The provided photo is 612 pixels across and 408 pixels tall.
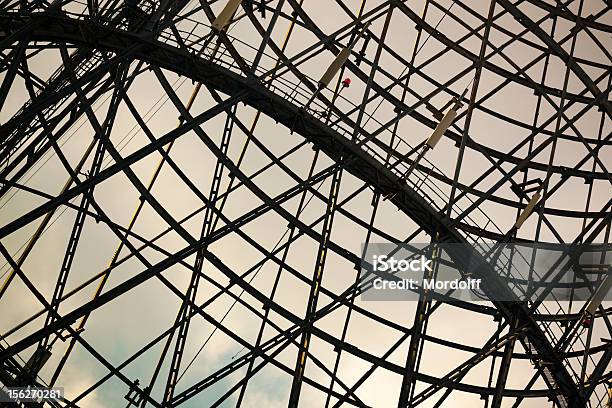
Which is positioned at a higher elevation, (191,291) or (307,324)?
(191,291)

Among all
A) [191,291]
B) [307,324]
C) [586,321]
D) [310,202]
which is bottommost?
[307,324]

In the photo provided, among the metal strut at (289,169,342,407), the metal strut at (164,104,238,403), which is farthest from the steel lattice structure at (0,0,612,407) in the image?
the metal strut at (289,169,342,407)

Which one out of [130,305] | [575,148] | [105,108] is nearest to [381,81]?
[575,148]

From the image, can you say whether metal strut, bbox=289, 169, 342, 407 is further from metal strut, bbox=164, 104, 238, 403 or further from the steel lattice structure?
the steel lattice structure

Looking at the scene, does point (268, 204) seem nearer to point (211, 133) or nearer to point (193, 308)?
point (193, 308)

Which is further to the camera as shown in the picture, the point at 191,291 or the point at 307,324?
the point at 191,291

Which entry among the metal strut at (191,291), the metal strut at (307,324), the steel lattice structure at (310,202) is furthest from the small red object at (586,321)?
the metal strut at (191,291)

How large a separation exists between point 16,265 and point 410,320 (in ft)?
39.0

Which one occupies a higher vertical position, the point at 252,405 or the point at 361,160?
the point at 361,160

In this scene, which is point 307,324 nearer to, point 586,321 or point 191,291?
point 191,291

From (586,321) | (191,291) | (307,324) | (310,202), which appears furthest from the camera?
(310,202)

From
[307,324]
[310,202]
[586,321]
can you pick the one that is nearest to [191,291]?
[307,324]

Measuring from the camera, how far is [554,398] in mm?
22078

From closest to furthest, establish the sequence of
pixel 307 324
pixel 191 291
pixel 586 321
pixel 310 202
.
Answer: pixel 307 324
pixel 191 291
pixel 586 321
pixel 310 202
